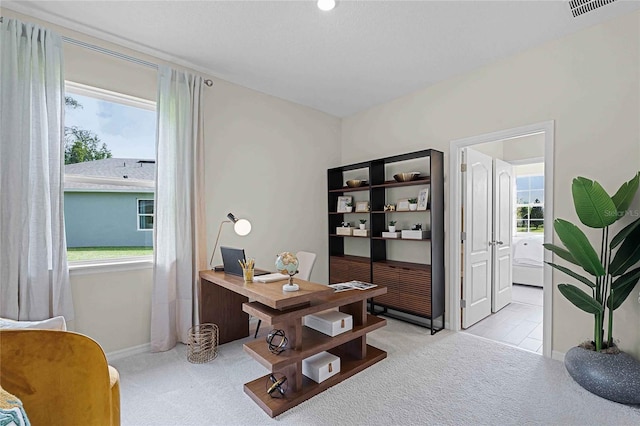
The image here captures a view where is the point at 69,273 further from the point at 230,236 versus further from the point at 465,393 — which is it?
the point at 465,393

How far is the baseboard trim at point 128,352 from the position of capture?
2.66m

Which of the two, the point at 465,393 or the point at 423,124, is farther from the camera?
the point at 423,124

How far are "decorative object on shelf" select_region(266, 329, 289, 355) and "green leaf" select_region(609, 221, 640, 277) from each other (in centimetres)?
241

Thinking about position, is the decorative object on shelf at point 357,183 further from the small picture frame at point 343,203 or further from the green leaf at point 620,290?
the green leaf at point 620,290

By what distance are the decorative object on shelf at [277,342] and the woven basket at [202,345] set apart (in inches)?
31.6

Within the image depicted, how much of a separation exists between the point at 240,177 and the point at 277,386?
7.26ft

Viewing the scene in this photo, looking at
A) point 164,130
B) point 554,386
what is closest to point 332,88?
point 164,130

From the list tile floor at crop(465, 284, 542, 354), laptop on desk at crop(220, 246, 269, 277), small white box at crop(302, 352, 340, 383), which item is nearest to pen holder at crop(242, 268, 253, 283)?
laptop on desk at crop(220, 246, 269, 277)

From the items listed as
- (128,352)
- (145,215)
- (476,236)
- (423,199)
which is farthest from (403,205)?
(128,352)

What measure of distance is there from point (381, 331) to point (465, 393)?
123 cm

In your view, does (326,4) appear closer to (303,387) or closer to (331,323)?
(331,323)

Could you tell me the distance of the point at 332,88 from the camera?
360 centimetres

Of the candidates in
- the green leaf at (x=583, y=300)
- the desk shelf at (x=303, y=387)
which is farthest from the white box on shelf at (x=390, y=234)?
the green leaf at (x=583, y=300)

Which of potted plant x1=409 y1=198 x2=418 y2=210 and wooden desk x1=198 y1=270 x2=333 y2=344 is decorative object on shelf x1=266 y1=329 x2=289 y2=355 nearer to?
wooden desk x1=198 y1=270 x2=333 y2=344
